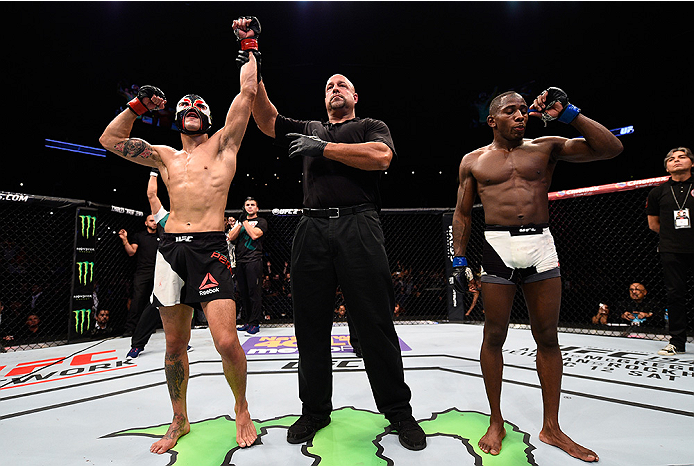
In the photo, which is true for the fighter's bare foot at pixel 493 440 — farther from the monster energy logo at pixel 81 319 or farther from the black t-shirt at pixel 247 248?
the monster energy logo at pixel 81 319

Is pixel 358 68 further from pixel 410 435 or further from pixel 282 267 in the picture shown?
pixel 410 435

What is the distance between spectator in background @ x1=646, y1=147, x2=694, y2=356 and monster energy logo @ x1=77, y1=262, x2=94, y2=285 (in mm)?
5843

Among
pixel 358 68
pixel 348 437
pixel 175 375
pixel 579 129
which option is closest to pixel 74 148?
pixel 358 68

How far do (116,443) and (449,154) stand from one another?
11.8 metres

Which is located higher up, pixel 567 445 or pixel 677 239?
pixel 677 239

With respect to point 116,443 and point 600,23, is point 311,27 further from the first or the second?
point 116,443

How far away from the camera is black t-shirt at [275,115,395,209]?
1.78 meters

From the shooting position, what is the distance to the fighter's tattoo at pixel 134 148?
183cm

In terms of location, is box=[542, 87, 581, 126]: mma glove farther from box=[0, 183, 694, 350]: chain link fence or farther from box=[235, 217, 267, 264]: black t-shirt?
A: box=[235, 217, 267, 264]: black t-shirt

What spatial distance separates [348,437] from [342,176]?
1.25m

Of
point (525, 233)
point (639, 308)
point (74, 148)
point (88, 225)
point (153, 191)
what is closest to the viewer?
point (525, 233)

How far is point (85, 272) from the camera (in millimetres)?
4195

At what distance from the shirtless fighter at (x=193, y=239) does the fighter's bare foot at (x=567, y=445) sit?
1297 mm

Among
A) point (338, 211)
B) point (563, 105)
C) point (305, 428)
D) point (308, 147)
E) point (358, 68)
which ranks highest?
point (358, 68)
